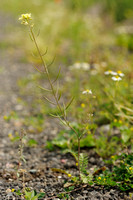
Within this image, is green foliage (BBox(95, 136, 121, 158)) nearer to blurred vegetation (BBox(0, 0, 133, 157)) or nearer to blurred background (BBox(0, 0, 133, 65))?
blurred vegetation (BBox(0, 0, 133, 157))

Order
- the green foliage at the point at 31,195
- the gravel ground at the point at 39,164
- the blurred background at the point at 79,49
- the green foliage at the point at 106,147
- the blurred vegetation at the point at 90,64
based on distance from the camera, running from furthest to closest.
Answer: the blurred background at the point at 79,49 → the blurred vegetation at the point at 90,64 → the green foliage at the point at 106,147 → the gravel ground at the point at 39,164 → the green foliage at the point at 31,195

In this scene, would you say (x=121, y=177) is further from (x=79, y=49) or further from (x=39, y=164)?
(x=79, y=49)

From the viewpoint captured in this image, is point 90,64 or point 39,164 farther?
point 90,64

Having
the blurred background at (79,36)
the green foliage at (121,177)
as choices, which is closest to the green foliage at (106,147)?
the green foliage at (121,177)

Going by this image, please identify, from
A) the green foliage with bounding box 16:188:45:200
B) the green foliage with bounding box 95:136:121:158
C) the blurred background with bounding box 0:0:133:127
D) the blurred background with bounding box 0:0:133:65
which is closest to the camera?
the green foliage with bounding box 16:188:45:200

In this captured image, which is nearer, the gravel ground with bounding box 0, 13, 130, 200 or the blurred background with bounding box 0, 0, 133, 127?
the gravel ground with bounding box 0, 13, 130, 200

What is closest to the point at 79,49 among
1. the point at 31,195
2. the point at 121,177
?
the point at 121,177

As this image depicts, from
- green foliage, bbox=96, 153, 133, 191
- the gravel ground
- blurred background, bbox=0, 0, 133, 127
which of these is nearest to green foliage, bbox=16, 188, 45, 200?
the gravel ground

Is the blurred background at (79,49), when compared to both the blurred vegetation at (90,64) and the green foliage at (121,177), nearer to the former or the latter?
the blurred vegetation at (90,64)

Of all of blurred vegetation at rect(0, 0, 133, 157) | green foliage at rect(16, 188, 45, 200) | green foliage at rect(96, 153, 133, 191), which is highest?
blurred vegetation at rect(0, 0, 133, 157)

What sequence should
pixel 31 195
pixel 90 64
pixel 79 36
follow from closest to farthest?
pixel 31 195
pixel 90 64
pixel 79 36

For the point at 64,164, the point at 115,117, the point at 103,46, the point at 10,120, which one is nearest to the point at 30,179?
the point at 64,164
